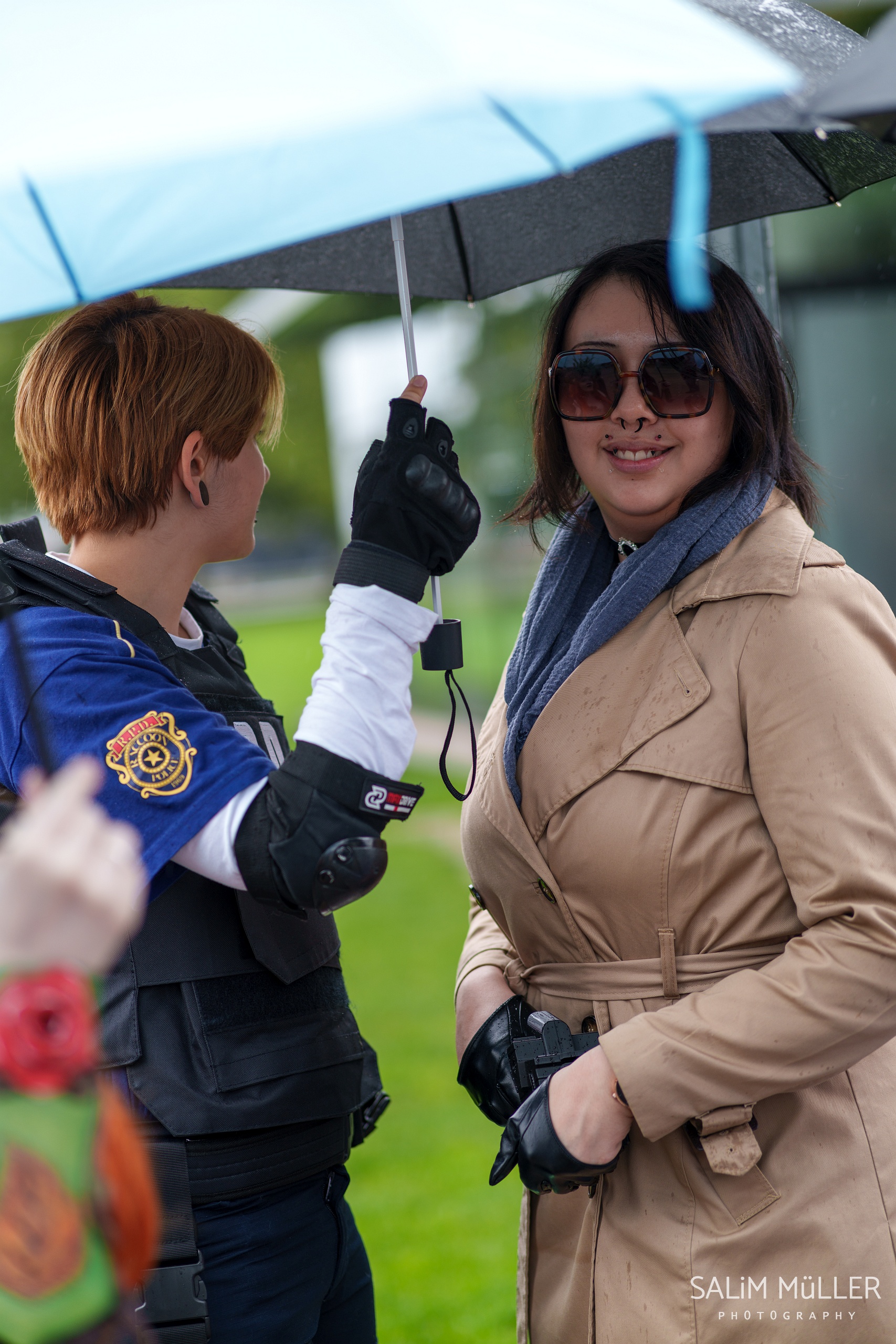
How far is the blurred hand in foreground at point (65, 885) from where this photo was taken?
0.92 m

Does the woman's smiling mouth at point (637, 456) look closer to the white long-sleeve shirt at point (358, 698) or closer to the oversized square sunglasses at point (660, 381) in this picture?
the oversized square sunglasses at point (660, 381)

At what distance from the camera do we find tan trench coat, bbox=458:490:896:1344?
5.26 feet

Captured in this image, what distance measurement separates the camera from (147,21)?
118cm

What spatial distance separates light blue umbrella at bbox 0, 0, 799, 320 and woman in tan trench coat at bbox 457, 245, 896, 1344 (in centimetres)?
71

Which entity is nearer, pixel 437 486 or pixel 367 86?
pixel 367 86

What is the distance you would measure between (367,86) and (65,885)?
2.41ft

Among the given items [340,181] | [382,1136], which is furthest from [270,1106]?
[382,1136]

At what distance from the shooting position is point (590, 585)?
85.4 inches

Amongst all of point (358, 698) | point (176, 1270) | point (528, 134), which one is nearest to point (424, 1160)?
point (176, 1270)

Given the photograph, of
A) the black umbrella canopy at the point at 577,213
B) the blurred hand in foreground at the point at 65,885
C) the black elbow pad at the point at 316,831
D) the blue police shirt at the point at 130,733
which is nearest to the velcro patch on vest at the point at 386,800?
the black elbow pad at the point at 316,831

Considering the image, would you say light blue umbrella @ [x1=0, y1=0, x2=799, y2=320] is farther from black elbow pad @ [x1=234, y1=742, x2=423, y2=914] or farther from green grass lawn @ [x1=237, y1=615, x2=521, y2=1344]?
green grass lawn @ [x1=237, y1=615, x2=521, y2=1344]

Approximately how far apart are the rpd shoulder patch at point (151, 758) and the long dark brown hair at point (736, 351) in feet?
2.99

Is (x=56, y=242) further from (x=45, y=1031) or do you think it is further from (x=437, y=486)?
(x=45, y=1031)

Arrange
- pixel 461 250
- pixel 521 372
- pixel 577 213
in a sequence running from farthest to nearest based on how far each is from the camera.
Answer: pixel 521 372 → pixel 461 250 → pixel 577 213
